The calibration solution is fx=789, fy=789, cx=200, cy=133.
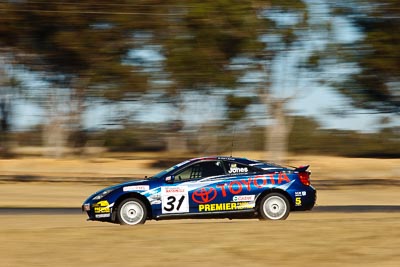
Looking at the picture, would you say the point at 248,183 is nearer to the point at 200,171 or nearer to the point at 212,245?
the point at 200,171

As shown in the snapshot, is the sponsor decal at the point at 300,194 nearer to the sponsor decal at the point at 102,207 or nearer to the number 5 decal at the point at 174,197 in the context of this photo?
the number 5 decal at the point at 174,197

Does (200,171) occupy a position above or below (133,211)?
above

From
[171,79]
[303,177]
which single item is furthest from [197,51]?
[303,177]

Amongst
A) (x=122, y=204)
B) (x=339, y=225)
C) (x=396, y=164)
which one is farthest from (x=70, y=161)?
(x=339, y=225)

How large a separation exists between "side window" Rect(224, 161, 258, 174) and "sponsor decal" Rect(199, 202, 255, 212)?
61cm

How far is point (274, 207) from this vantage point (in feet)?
49.3

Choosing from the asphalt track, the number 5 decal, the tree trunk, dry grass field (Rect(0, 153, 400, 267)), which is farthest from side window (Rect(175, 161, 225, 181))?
the tree trunk

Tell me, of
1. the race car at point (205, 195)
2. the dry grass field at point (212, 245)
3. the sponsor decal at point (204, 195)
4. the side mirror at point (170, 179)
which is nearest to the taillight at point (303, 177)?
the race car at point (205, 195)

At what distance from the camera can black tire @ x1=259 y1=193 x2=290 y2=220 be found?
14969mm

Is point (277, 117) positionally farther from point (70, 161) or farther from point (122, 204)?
point (122, 204)

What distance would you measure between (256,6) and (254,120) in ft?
22.7

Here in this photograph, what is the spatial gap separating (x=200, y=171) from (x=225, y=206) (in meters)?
0.81

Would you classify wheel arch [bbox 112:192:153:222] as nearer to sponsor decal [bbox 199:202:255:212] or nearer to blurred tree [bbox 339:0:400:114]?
sponsor decal [bbox 199:202:255:212]

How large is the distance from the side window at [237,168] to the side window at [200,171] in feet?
0.40
